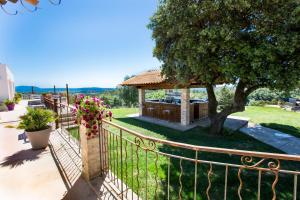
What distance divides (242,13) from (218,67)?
171cm

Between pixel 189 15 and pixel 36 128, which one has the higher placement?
pixel 189 15

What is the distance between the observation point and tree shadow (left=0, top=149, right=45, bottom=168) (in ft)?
12.1

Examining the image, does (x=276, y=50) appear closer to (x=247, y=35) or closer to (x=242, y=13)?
(x=247, y=35)

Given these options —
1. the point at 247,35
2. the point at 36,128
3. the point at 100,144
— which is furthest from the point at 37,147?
the point at 247,35

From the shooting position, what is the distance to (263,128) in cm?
827

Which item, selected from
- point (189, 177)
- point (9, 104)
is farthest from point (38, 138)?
point (9, 104)

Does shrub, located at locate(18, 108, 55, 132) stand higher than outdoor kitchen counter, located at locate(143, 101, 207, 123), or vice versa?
shrub, located at locate(18, 108, 55, 132)

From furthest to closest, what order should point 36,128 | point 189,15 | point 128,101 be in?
point 128,101 < point 189,15 < point 36,128

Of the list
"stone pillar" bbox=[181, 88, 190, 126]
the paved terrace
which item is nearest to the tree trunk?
"stone pillar" bbox=[181, 88, 190, 126]

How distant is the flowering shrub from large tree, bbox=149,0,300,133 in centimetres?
368

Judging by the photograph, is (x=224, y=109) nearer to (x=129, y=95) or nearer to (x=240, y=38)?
(x=240, y=38)

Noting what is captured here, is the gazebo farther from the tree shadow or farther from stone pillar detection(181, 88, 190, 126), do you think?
the tree shadow

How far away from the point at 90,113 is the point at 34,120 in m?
2.95

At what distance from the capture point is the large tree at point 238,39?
4.11 meters
